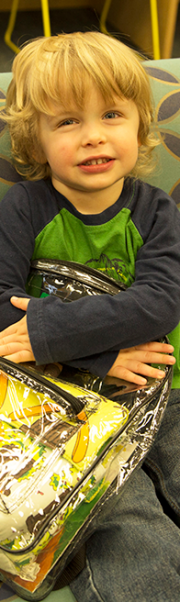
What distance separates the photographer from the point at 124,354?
756 millimetres

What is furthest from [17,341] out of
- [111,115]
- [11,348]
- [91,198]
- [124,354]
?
[111,115]

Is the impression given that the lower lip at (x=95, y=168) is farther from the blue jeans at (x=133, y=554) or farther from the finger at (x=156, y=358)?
the blue jeans at (x=133, y=554)

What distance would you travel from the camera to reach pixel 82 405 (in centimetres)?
58

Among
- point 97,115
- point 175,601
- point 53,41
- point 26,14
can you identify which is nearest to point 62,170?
point 97,115

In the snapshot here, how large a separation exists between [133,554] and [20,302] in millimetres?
395

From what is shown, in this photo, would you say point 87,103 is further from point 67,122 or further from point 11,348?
point 11,348

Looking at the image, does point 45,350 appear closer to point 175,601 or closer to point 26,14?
point 175,601

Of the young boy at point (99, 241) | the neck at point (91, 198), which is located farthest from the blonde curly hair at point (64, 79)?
the neck at point (91, 198)

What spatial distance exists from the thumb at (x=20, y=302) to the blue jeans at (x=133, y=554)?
0.31 metres

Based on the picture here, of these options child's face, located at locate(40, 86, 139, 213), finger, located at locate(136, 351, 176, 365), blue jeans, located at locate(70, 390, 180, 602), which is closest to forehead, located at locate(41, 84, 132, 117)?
child's face, located at locate(40, 86, 139, 213)

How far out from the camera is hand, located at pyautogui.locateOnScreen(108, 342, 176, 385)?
724 millimetres

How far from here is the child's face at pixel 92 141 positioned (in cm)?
72

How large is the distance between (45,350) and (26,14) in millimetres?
3635

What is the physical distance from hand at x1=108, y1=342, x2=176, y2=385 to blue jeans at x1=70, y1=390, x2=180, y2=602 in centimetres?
16
